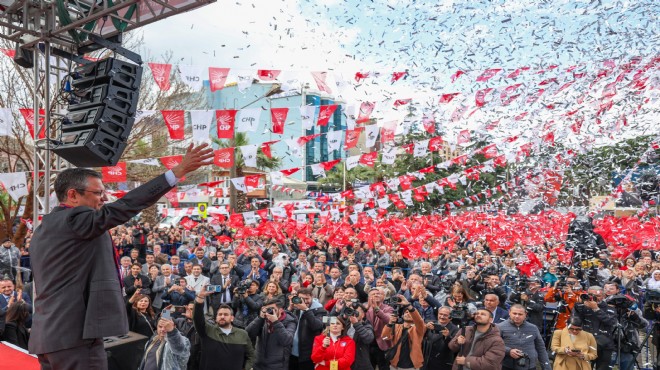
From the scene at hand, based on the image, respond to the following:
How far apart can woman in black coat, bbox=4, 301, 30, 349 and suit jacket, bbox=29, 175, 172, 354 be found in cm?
447

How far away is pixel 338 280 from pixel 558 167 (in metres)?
6.91

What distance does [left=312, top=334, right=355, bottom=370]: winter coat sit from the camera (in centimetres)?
603

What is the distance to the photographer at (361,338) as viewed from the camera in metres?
6.37

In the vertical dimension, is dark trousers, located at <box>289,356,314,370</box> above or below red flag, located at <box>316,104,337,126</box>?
below

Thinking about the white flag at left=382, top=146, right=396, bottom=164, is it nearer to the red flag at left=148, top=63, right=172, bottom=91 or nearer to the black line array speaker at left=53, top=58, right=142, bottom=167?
the red flag at left=148, top=63, right=172, bottom=91

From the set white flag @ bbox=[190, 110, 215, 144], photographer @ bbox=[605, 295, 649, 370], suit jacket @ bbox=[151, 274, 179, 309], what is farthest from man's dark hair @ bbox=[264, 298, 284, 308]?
white flag @ bbox=[190, 110, 215, 144]

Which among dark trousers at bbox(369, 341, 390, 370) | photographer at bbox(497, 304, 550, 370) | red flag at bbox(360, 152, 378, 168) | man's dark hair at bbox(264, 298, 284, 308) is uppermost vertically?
red flag at bbox(360, 152, 378, 168)

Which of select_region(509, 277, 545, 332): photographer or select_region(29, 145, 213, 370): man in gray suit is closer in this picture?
select_region(29, 145, 213, 370): man in gray suit

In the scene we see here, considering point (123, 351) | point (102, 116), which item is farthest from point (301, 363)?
point (102, 116)

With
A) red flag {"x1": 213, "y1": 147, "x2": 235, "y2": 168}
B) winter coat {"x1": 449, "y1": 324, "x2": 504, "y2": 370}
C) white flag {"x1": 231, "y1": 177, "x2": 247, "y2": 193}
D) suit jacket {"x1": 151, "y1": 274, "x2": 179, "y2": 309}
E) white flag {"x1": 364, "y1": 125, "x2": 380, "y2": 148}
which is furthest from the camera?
white flag {"x1": 231, "y1": 177, "x2": 247, "y2": 193}

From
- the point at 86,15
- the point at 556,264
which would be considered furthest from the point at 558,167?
the point at 86,15

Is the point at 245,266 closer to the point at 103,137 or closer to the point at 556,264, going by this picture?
the point at 556,264

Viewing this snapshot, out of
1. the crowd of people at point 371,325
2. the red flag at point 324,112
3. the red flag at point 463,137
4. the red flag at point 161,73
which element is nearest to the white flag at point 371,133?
the red flag at point 324,112

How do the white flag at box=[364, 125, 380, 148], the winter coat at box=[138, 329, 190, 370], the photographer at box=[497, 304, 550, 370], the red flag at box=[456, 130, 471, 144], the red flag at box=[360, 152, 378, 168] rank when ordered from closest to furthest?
1. the winter coat at box=[138, 329, 190, 370]
2. the photographer at box=[497, 304, 550, 370]
3. the white flag at box=[364, 125, 380, 148]
4. the red flag at box=[456, 130, 471, 144]
5. the red flag at box=[360, 152, 378, 168]
